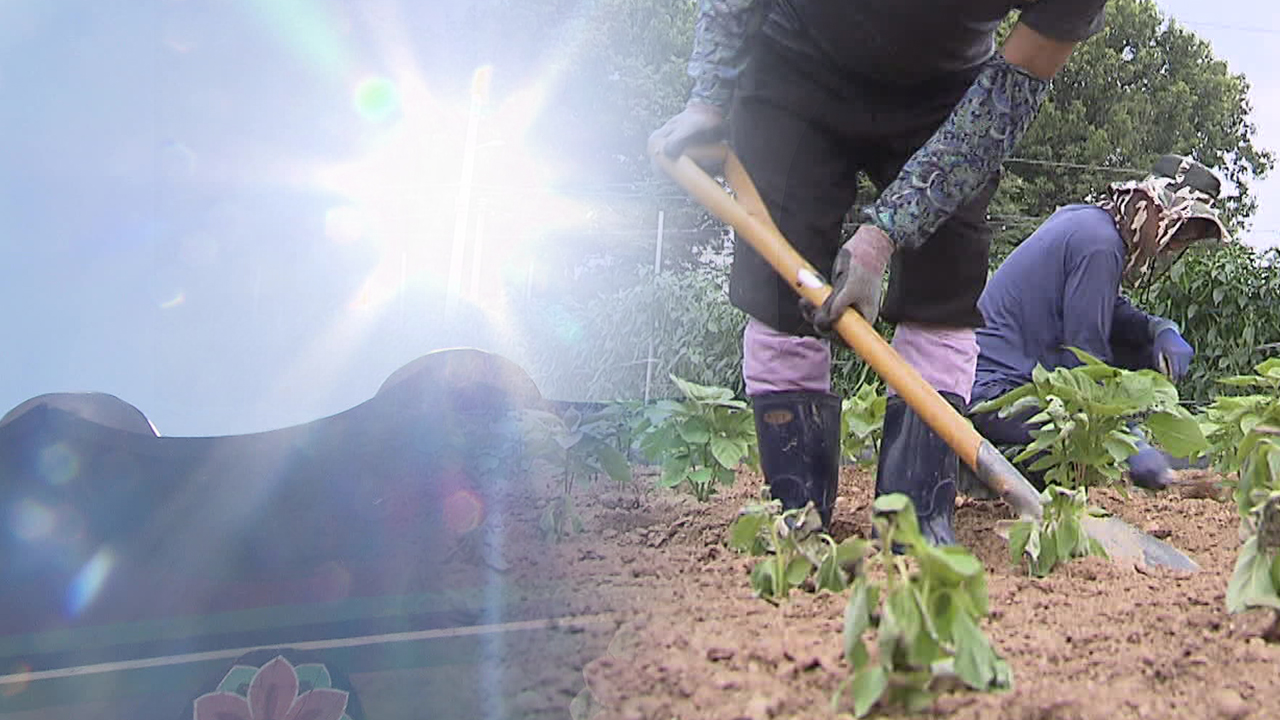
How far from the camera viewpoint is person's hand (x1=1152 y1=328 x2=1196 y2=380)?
242cm

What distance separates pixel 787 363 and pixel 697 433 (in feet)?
1.25

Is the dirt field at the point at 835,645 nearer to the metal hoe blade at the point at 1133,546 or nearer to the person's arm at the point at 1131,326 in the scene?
the metal hoe blade at the point at 1133,546

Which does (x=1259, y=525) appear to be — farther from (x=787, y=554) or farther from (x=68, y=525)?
(x=68, y=525)

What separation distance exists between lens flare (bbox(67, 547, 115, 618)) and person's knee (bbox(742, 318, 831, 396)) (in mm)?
796

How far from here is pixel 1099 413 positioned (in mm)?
1501

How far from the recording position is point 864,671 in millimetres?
551

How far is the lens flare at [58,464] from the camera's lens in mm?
746

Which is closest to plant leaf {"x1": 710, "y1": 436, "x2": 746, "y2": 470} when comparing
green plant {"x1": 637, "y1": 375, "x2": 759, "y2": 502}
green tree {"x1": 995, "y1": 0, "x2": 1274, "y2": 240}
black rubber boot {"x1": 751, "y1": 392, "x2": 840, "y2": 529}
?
green plant {"x1": 637, "y1": 375, "x2": 759, "y2": 502}

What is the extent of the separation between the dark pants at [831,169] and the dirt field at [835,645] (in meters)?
0.35

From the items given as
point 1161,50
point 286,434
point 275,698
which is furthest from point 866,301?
point 1161,50

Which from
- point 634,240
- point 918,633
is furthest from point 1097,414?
point 634,240

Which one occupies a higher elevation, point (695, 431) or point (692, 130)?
point (692, 130)

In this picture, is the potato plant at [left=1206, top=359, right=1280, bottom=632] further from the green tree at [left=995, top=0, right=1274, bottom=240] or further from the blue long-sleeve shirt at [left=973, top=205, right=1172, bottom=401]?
the green tree at [left=995, top=0, right=1274, bottom=240]

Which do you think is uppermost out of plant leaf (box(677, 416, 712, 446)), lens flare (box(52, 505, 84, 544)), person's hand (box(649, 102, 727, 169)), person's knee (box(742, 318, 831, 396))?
person's hand (box(649, 102, 727, 169))
